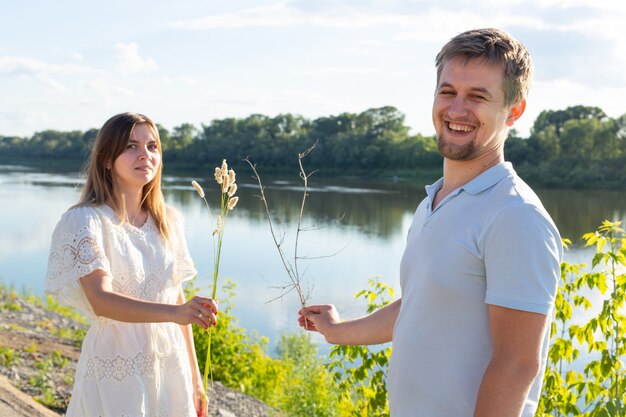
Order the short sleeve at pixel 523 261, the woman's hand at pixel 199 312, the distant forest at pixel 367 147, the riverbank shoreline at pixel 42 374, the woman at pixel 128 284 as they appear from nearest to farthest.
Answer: the short sleeve at pixel 523 261
the woman's hand at pixel 199 312
the woman at pixel 128 284
the riverbank shoreline at pixel 42 374
the distant forest at pixel 367 147

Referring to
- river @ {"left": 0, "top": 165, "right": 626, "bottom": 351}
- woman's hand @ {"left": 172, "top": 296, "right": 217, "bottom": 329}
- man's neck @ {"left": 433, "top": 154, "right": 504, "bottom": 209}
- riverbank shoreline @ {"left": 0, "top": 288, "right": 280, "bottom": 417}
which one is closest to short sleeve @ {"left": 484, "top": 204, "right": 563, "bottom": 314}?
man's neck @ {"left": 433, "top": 154, "right": 504, "bottom": 209}

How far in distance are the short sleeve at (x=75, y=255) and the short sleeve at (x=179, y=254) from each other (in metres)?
0.31

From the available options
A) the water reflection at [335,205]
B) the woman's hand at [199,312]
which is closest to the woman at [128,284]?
the woman's hand at [199,312]

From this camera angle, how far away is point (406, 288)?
1.59m

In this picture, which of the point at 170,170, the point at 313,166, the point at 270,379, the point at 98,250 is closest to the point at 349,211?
the point at 270,379

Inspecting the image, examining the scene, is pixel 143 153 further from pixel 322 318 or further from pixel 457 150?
pixel 457 150

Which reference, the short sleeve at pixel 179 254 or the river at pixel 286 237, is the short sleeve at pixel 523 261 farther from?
the river at pixel 286 237

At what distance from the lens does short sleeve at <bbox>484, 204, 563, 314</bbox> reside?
134cm

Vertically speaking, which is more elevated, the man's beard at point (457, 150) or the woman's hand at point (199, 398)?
the man's beard at point (457, 150)

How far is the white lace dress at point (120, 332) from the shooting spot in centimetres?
235

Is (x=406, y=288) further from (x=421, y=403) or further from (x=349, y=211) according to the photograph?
(x=349, y=211)

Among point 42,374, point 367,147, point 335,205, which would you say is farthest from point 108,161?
point 367,147

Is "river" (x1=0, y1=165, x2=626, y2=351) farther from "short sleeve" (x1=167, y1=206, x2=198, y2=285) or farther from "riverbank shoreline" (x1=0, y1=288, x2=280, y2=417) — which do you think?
"riverbank shoreline" (x1=0, y1=288, x2=280, y2=417)

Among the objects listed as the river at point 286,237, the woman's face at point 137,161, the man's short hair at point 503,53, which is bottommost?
the river at point 286,237
